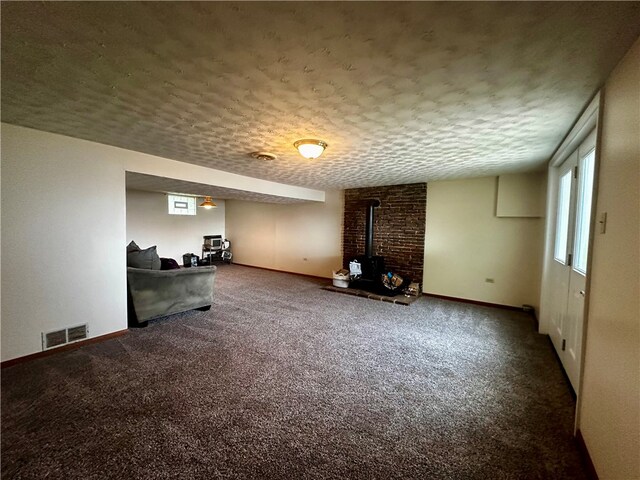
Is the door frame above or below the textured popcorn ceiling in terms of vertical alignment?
below

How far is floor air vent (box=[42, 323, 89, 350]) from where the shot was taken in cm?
263

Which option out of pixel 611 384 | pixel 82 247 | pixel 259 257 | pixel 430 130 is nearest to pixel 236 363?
pixel 82 247

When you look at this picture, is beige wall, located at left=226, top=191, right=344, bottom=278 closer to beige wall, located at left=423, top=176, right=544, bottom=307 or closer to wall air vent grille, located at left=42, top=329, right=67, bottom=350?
beige wall, located at left=423, top=176, right=544, bottom=307

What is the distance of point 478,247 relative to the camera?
4.62 m

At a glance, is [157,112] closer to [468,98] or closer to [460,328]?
[468,98]

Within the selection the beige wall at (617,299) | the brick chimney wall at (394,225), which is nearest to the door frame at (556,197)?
the beige wall at (617,299)

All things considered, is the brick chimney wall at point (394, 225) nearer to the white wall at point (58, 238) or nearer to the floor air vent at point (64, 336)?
the white wall at point (58, 238)

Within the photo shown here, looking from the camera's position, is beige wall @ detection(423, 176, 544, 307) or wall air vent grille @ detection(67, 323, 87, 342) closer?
wall air vent grille @ detection(67, 323, 87, 342)

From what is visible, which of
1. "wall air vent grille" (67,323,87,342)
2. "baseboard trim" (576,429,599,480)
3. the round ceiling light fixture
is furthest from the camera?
the round ceiling light fixture

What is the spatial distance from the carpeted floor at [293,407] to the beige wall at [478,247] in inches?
52.3

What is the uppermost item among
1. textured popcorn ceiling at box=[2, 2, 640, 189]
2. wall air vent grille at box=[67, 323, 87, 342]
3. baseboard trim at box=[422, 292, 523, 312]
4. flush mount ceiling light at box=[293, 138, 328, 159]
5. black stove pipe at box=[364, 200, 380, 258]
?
textured popcorn ceiling at box=[2, 2, 640, 189]

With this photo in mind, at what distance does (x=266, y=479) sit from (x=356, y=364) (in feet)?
4.46

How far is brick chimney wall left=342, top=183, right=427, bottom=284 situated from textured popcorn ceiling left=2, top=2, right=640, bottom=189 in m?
2.52

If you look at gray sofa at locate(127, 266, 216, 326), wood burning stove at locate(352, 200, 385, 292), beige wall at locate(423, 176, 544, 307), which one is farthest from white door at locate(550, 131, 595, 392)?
gray sofa at locate(127, 266, 216, 326)
